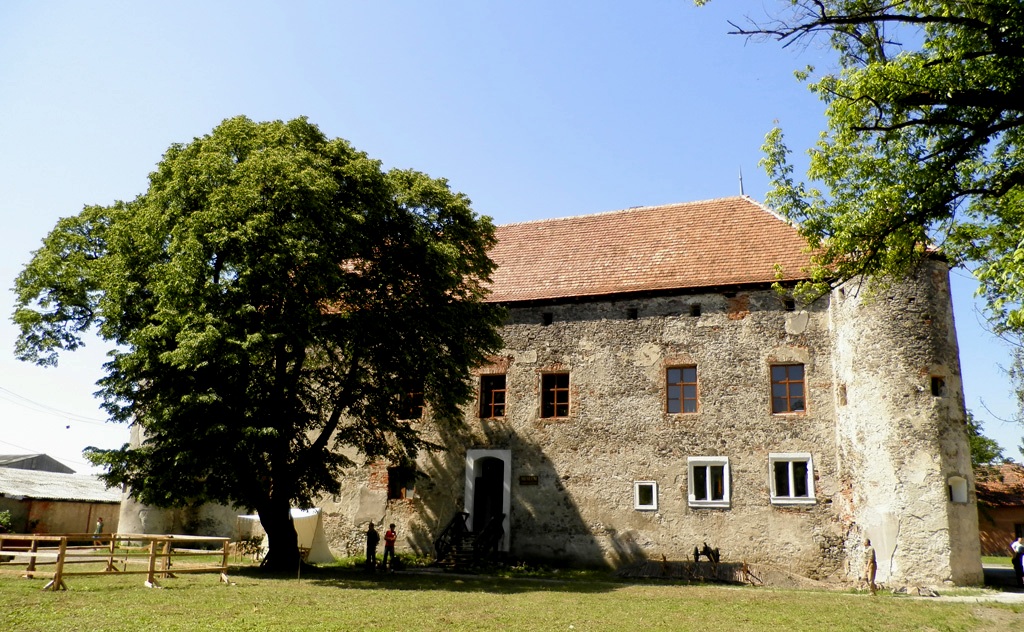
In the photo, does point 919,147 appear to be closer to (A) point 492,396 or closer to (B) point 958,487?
(B) point 958,487

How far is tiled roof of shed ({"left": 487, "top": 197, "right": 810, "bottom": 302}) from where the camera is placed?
68.8 feet

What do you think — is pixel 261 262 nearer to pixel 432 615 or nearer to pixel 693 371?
pixel 432 615

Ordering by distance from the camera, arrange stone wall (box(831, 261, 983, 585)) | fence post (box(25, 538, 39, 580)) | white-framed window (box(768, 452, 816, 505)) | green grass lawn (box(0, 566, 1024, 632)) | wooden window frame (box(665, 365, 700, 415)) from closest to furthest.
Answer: green grass lawn (box(0, 566, 1024, 632)), fence post (box(25, 538, 39, 580)), stone wall (box(831, 261, 983, 585)), white-framed window (box(768, 452, 816, 505)), wooden window frame (box(665, 365, 700, 415))

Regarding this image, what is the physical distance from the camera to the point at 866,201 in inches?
484

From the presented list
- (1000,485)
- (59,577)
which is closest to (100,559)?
(59,577)

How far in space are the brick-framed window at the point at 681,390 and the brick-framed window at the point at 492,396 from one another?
4.98m

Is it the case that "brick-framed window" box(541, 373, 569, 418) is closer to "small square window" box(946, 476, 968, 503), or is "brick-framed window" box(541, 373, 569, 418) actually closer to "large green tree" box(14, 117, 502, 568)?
"large green tree" box(14, 117, 502, 568)

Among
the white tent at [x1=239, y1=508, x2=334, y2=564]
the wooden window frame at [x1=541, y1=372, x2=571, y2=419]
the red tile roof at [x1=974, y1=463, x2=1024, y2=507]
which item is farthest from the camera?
the red tile roof at [x1=974, y1=463, x2=1024, y2=507]

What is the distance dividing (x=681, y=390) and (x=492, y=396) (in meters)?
5.70

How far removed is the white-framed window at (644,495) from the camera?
65.5 ft

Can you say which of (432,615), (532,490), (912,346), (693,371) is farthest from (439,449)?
(912,346)

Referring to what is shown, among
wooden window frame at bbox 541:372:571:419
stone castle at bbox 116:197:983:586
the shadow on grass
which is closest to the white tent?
stone castle at bbox 116:197:983:586

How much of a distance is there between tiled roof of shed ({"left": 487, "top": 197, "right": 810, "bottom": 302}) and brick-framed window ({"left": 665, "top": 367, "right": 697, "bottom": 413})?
2380 millimetres

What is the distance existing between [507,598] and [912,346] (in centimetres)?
1093
